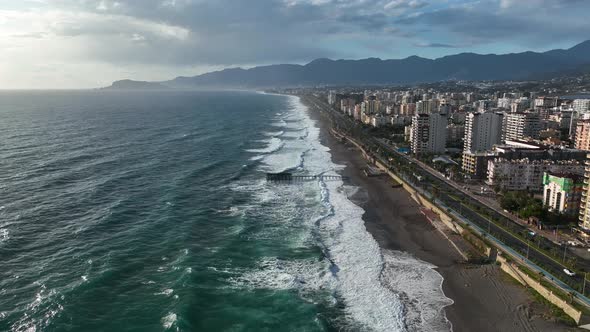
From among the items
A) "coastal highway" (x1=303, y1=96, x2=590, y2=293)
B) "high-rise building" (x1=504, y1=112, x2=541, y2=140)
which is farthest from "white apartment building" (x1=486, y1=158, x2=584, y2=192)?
"high-rise building" (x1=504, y1=112, x2=541, y2=140)

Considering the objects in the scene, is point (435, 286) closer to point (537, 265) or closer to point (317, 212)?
point (537, 265)

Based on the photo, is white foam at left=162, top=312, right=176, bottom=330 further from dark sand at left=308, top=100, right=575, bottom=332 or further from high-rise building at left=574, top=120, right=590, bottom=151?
high-rise building at left=574, top=120, right=590, bottom=151

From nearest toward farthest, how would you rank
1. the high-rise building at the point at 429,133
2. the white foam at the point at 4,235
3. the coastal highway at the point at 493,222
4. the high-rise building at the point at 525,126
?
the coastal highway at the point at 493,222 < the white foam at the point at 4,235 < the high-rise building at the point at 429,133 < the high-rise building at the point at 525,126

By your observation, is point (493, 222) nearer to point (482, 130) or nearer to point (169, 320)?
point (169, 320)

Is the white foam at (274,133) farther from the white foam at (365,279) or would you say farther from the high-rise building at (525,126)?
the white foam at (365,279)

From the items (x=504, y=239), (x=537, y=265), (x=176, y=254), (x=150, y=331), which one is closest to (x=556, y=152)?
(x=504, y=239)

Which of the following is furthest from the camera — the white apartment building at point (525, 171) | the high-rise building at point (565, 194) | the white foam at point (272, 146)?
the white foam at point (272, 146)

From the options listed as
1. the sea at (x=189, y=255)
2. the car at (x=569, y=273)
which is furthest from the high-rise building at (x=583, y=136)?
the car at (x=569, y=273)
